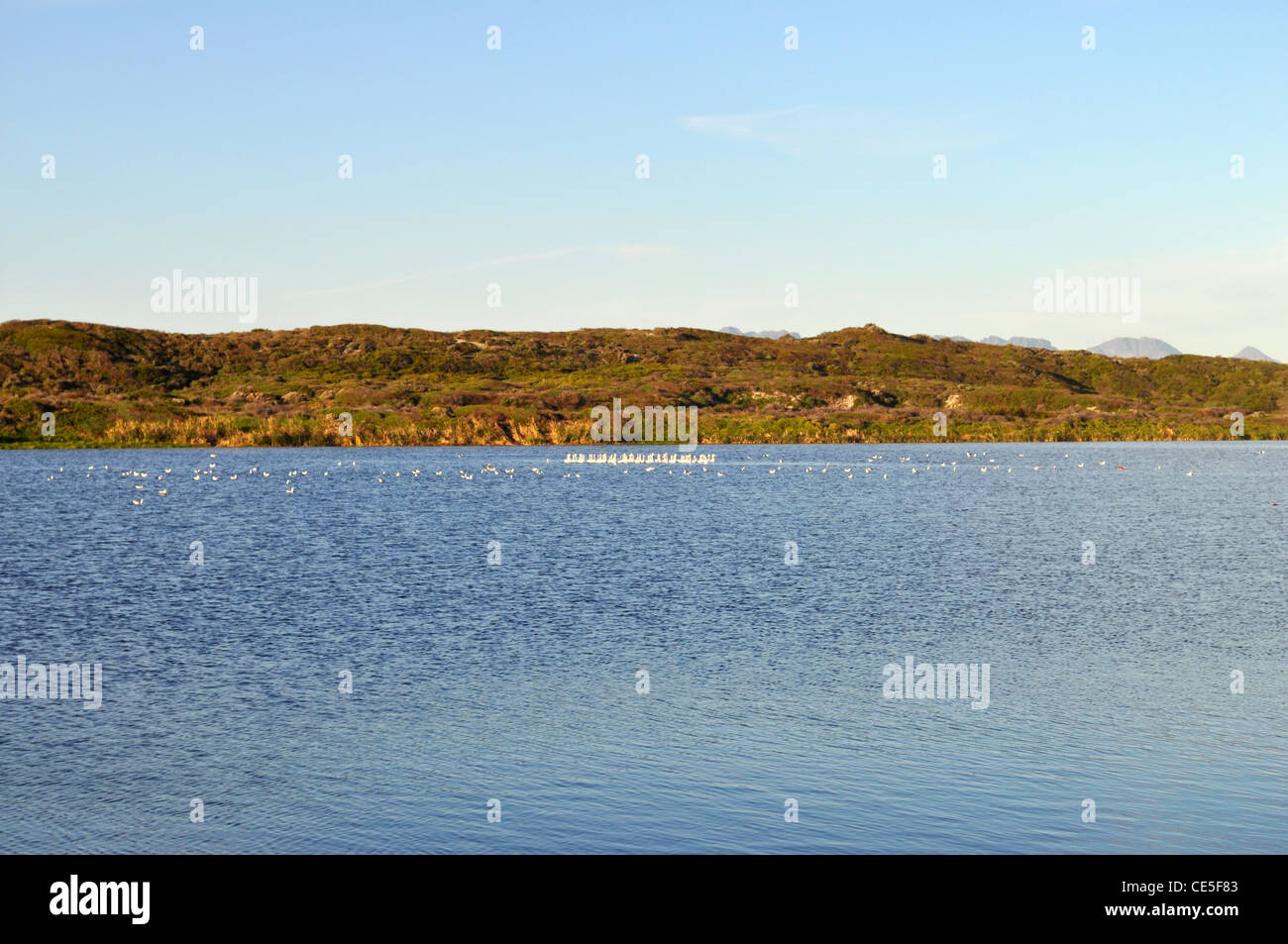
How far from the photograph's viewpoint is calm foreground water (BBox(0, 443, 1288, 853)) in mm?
17172

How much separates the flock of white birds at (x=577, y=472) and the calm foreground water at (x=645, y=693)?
5151 cm

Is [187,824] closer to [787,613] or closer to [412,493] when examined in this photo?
[787,613]

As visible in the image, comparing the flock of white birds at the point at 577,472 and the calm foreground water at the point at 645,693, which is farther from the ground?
the flock of white birds at the point at 577,472

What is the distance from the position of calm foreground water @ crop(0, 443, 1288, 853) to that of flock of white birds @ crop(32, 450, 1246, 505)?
169 feet

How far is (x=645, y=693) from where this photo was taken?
81.7 ft

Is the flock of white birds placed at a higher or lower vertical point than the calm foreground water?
higher

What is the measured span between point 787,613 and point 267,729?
17345 millimetres

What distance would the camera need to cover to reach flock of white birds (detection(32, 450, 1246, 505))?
376 feet

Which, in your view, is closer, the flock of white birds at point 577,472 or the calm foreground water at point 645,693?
the calm foreground water at point 645,693

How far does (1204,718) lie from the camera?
22.7 m

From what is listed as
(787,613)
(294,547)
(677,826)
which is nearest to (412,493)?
(294,547)

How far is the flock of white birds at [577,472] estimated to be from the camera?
114625mm

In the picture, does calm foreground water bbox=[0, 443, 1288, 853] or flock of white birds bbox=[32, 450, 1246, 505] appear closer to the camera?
calm foreground water bbox=[0, 443, 1288, 853]
